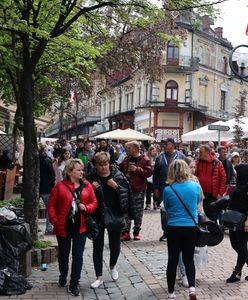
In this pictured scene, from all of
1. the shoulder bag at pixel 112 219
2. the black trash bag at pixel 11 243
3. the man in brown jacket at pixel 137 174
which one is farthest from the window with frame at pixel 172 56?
the black trash bag at pixel 11 243

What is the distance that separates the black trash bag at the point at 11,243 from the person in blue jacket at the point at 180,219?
179 centimetres

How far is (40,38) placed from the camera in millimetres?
7160

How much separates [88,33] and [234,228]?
21.3ft

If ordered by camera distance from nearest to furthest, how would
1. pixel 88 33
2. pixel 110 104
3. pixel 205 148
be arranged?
pixel 205 148, pixel 88 33, pixel 110 104

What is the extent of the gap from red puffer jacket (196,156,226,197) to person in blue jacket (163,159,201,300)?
3.49 meters

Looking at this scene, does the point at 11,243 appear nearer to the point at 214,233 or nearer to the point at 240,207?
the point at 214,233

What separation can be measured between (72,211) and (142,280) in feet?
4.88

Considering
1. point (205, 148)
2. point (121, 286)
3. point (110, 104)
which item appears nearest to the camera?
point (121, 286)

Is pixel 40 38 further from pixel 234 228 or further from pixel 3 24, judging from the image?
pixel 234 228

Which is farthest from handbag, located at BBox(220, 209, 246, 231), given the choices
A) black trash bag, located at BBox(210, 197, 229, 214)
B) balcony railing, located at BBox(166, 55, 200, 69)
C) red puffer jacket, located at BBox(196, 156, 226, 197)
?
balcony railing, located at BBox(166, 55, 200, 69)

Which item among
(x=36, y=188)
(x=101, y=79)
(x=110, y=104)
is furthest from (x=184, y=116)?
(x=36, y=188)

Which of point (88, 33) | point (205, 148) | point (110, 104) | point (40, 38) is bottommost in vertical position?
point (205, 148)

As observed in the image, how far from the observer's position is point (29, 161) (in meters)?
7.42

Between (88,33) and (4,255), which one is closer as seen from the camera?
(4,255)
